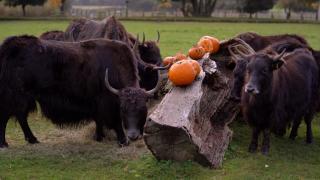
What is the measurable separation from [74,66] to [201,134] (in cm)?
221

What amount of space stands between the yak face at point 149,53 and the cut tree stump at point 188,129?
302cm

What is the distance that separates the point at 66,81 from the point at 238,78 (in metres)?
2.67

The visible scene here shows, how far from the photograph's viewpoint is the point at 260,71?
23.5ft

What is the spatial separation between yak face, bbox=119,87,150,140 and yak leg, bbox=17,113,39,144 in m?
1.69

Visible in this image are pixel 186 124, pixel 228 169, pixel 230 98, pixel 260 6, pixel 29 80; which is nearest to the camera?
pixel 186 124

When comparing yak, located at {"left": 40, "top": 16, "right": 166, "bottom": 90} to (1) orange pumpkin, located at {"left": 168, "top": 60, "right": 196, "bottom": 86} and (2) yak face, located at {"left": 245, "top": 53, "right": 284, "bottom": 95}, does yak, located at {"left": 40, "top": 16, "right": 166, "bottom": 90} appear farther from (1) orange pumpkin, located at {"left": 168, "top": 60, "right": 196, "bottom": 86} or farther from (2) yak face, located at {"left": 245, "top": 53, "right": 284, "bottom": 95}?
(2) yak face, located at {"left": 245, "top": 53, "right": 284, "bottom": 95}

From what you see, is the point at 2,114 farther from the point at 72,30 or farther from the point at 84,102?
the point at 72,30

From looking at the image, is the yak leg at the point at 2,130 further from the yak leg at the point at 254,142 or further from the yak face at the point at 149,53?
the yak face at the point at 149,53

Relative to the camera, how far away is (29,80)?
7.61m

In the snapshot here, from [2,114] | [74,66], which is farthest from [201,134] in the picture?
[2,114]

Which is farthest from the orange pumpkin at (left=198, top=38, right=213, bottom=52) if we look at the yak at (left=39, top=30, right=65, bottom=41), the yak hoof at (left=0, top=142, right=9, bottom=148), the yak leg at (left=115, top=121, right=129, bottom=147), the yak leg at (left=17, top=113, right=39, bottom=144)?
the yak at (left=39, top=30, right=65, bottom=41)

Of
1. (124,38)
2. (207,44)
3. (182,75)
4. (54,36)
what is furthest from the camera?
(54,36)

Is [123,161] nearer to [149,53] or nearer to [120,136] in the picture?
[120,136]

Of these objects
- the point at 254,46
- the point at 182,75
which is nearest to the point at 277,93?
the point at 182,75
